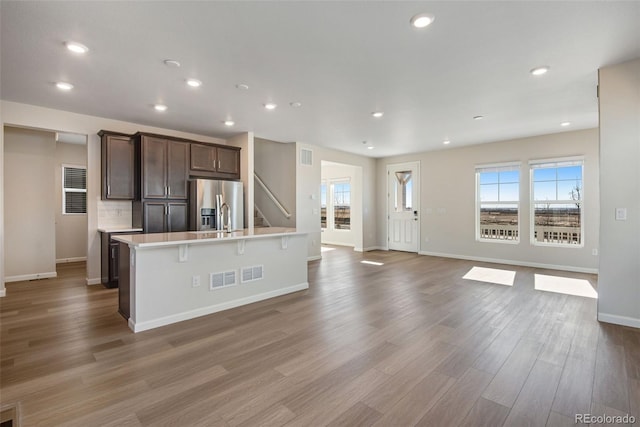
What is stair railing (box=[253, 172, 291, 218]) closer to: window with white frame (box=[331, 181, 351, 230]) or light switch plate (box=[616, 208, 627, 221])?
window with white frame (box=[331, 181, 351, 230])

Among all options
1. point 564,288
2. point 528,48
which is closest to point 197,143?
point 528,48

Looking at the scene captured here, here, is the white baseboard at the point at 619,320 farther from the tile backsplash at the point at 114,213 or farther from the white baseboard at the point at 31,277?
the white baseboard at the point at 31,277

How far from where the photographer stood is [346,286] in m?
4.72

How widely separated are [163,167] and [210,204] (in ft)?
3.16

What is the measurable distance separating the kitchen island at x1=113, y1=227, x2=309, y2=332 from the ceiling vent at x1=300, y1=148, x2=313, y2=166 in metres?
2.86

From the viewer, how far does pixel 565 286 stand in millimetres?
4668

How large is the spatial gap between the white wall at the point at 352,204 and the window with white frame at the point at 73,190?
5820mm

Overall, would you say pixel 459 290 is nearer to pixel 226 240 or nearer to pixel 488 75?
pixel 488 75

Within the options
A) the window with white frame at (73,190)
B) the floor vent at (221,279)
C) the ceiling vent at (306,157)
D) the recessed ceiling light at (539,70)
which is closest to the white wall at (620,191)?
the recessed ceiling light at (539,70)

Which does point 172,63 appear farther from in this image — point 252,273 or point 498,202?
point 498,202

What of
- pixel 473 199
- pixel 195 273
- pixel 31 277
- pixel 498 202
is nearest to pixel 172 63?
pixel 195 273

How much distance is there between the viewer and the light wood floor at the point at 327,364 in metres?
1.82

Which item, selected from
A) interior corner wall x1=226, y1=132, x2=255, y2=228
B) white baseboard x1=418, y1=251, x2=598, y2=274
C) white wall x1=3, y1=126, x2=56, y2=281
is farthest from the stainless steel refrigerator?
white baseboard x1=418, y1=251, x2=598, y2=274

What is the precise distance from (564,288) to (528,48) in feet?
12.0
